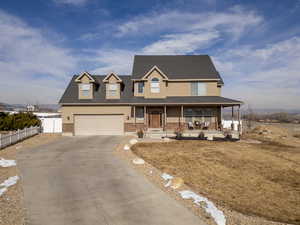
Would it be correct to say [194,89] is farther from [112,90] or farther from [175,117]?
[112,90]

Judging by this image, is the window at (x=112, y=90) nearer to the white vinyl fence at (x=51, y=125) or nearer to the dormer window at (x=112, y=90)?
the dormer window at (x=112, y=90)

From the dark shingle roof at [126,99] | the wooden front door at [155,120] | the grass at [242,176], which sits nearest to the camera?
the grass at [242,176]

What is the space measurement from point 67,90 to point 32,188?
18.0m

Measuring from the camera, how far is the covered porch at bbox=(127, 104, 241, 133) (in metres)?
20.8

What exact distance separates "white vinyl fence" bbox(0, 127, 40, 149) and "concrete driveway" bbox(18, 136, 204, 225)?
5486 mm

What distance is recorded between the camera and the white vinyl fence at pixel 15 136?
1294cm

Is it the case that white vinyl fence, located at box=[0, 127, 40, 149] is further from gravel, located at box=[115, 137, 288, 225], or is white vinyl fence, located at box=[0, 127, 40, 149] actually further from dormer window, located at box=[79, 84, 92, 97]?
gravel, located at box=[115, 137, 288, 225]

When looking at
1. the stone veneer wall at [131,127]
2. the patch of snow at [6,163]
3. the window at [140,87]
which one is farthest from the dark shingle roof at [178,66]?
the patch of snow at [6,163]

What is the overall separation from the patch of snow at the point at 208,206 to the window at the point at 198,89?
53.9ft

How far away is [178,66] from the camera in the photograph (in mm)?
23203

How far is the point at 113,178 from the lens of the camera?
7293 millimetres

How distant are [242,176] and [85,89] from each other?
717 inches

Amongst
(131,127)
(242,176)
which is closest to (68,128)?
(131,127)

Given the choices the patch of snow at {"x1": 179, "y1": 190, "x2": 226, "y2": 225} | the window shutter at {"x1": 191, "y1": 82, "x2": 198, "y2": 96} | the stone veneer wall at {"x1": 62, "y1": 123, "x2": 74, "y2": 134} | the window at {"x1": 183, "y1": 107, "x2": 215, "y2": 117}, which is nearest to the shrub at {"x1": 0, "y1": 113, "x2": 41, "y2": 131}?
the stone veneer wall at {"x1": 62, "y1": 123, "x2": 74, "y2": 134}
